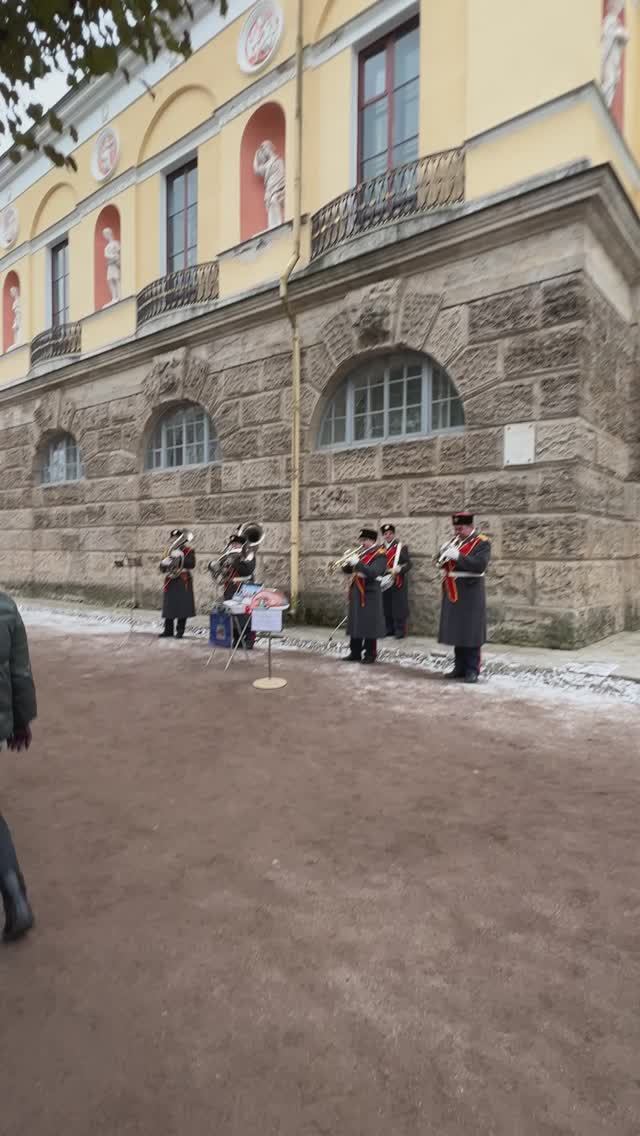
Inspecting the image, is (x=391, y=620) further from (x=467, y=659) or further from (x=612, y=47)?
(x=612, y=47)

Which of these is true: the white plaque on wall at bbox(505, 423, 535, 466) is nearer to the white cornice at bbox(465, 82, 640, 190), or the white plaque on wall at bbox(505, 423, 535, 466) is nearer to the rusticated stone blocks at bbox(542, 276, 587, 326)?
the rusticated stone blocks at bbox(542, 276, 587, 326)

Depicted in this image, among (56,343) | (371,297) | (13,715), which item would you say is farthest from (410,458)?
(56,343)

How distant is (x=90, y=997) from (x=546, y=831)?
2.34 m

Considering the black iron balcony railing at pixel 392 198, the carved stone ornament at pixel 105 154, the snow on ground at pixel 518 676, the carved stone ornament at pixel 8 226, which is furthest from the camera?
the carved stone ornament at pixel 8 226

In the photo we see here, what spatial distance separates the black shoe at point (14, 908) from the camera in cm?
259

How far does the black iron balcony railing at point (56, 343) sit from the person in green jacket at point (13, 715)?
1493cm

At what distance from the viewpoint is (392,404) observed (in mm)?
10359

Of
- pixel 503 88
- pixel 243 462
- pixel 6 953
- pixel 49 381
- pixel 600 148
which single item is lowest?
pixel 6 953

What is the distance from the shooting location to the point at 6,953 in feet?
8.25

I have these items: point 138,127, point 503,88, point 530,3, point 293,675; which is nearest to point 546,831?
point 293,675

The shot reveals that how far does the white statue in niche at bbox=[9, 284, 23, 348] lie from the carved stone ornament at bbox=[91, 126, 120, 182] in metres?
4.91

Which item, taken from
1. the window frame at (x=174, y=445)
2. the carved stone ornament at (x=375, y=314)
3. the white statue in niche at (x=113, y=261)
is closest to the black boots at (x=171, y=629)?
the window frame at (x=174, y=445)

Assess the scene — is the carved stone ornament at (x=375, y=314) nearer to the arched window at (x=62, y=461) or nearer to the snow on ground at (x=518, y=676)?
the snow on ground at (x=518, y=676)

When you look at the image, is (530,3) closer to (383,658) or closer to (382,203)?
(382,203)
